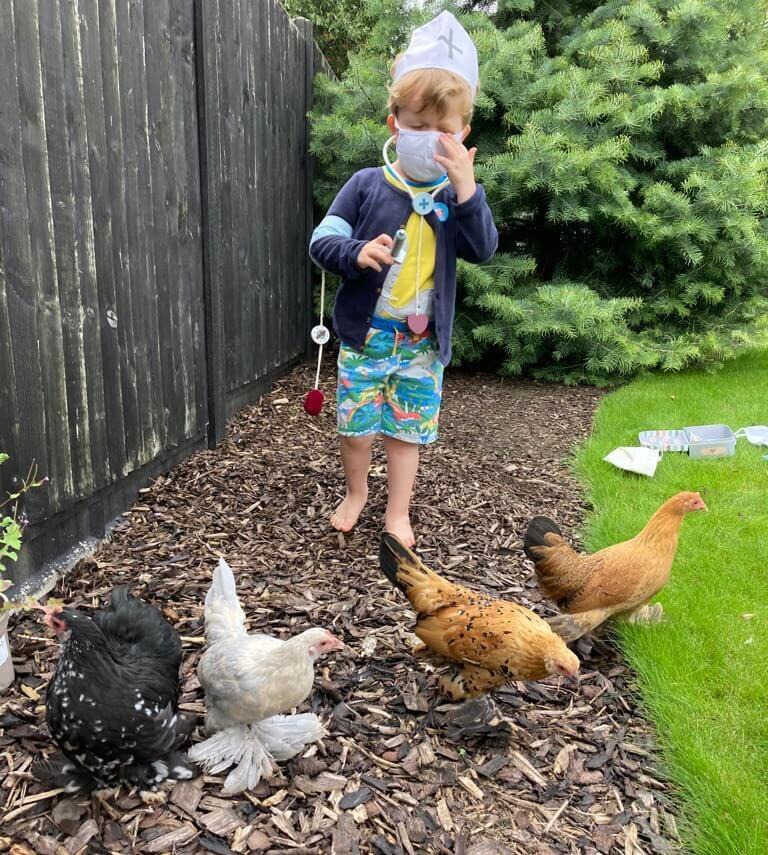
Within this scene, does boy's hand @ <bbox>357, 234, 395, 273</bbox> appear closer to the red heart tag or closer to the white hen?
the red heart tag

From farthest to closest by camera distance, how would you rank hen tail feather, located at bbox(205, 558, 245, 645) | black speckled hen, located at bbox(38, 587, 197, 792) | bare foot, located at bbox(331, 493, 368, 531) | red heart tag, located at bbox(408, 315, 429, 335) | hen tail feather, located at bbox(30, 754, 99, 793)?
bare foot, located at bbox(331, 493, 368, 531) → red heart tag, located at bbox(408, 315, 429, 335) → hen tail feather, located at bbox(205, 558, 245, 645) → hen tail feather, located at bbox(30, 754, 99, 793) → black speckled hen, located at bbox(38, 587, 197, 792)

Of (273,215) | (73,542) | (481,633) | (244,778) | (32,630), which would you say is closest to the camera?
(244,778)

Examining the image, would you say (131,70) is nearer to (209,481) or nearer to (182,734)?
(209,481)

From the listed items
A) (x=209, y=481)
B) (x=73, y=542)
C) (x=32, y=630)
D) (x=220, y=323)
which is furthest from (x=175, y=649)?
(x=220, y=323)

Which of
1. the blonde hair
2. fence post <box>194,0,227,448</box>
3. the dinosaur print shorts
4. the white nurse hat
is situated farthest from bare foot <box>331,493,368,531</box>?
the white nurse hat

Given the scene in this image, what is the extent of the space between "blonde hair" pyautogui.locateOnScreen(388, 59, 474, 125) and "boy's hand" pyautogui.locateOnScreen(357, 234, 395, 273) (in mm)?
513

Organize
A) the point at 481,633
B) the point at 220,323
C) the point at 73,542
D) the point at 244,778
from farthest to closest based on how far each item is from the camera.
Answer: the point at 220,323 < the point at 73,542 < the point at 481,633 < the point at 244,778

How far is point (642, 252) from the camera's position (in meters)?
6.56

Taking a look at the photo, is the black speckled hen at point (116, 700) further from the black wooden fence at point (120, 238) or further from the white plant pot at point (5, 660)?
the black wooden fence at point (120, 238)

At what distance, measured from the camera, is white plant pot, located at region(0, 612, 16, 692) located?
2.09 m

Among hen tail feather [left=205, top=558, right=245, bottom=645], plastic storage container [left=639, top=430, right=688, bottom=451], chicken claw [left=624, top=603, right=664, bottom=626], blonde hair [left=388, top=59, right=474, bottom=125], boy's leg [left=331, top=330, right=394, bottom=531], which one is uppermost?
blonde hair [left=388, top=59, right=474, bottom=125]

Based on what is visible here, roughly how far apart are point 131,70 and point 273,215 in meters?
2.25

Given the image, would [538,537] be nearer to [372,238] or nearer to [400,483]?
[400,483]

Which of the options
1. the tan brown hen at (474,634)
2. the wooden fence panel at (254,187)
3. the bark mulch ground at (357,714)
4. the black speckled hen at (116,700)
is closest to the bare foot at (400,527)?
the bark mulch ground at (357,714)
